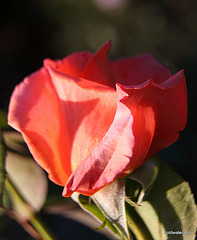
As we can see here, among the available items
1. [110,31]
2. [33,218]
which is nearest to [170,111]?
[33,218]

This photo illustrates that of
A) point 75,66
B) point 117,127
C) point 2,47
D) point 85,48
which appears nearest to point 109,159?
point 117,127

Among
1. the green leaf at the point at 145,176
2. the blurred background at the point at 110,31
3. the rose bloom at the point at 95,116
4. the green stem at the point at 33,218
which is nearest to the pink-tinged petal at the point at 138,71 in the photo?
the rose bloom at the point at 95,116

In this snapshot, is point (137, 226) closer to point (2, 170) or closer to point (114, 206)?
point (114, 206)

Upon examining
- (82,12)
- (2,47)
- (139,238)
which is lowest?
(2,47)

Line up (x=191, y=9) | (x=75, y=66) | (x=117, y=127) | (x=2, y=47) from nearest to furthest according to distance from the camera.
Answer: (x=117, y=127), (x=75, y=66), (x=191, y=9), (x=2, y=47)

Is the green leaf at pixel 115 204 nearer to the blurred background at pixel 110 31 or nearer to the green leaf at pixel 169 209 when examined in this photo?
the green leaf at pixel 169 209

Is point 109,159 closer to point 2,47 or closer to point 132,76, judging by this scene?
point 132,76

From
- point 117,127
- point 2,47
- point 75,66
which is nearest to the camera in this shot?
point 117,127
